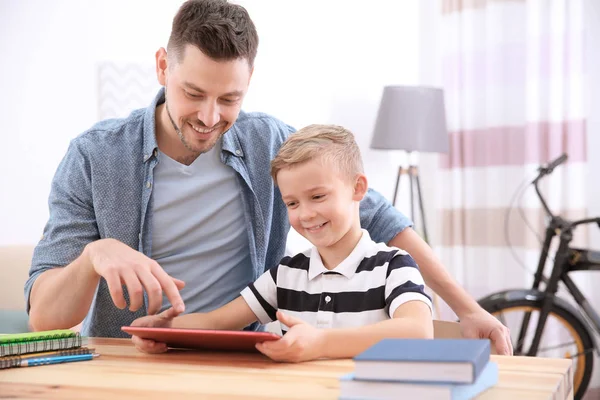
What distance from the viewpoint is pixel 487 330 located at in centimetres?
150

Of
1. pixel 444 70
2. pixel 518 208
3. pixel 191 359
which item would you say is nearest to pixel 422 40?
pixel 444 70

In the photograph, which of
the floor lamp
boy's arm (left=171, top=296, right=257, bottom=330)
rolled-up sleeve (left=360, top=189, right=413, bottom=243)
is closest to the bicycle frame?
the floor lamp

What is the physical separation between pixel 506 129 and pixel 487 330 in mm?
2389

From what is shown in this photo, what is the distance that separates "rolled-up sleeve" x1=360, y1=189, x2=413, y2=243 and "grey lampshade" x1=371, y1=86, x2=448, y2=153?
1.89 meters

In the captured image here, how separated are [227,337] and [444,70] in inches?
119

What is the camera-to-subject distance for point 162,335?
1257mm

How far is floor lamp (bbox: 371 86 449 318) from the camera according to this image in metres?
3.65

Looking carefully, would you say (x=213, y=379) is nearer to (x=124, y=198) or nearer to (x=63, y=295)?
(x=63, y=295)

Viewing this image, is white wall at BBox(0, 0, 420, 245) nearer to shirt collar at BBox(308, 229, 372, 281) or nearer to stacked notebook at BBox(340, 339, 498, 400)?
shirt collar at BBox(308, 229, 372, 281)

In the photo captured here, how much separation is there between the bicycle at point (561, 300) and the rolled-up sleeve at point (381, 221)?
1.61 metres

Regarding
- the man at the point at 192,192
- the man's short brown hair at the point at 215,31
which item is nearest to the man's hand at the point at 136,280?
the man at the point at 192,192

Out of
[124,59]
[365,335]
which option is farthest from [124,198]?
[124,59]

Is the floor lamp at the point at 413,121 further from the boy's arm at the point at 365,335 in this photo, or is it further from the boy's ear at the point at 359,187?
the boy's arm at the point at 365,335

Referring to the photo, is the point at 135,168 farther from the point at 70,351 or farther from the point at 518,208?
the point at 518,208
